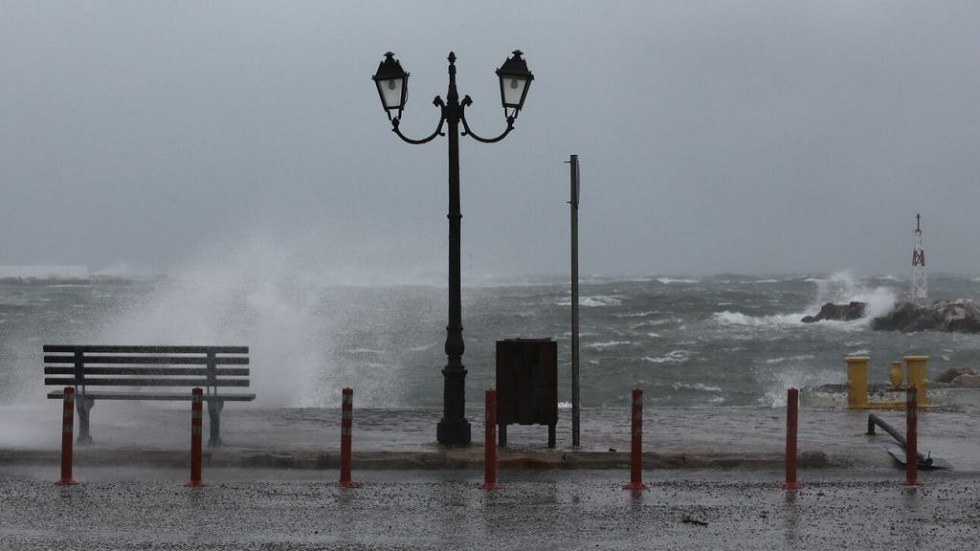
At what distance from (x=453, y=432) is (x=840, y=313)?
67864 mm

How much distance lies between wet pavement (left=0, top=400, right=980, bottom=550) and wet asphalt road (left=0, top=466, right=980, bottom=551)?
2cm

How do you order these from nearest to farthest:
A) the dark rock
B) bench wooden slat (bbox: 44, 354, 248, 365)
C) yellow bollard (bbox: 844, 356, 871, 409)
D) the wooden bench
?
the wooden bench
bench wooden slat (bbox: 44, 354, 248, 365)
yellow bollard (bbox: 844, 356, 871, 409)
the dark rock

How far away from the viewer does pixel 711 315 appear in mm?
78000

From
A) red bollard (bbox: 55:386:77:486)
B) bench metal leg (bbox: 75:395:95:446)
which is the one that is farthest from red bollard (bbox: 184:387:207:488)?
bench metal leg (bbox: 75:395:95:446)

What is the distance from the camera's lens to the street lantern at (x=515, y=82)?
13242 mm

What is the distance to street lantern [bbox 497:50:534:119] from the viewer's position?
521 inches

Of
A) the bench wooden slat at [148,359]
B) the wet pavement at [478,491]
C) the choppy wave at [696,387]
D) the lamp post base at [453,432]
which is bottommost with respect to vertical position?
the choppy wave at [696,387]

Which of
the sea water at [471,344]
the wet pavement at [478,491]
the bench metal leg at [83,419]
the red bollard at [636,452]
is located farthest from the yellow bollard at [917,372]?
the bench metal leg at [83,419]

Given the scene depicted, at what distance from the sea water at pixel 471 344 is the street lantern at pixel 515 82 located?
23.0 ft

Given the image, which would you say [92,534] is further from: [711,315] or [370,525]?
[711,315]

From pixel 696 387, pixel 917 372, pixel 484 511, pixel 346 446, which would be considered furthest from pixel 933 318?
pixel 484 511

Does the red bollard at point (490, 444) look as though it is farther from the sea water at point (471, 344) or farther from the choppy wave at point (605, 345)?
the choppy wave at point (605, 345)

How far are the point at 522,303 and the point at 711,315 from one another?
88.6 feet

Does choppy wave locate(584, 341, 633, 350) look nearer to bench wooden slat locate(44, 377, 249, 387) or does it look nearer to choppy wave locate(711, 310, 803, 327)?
choppy wave locate(711, 310, 803, 327)
